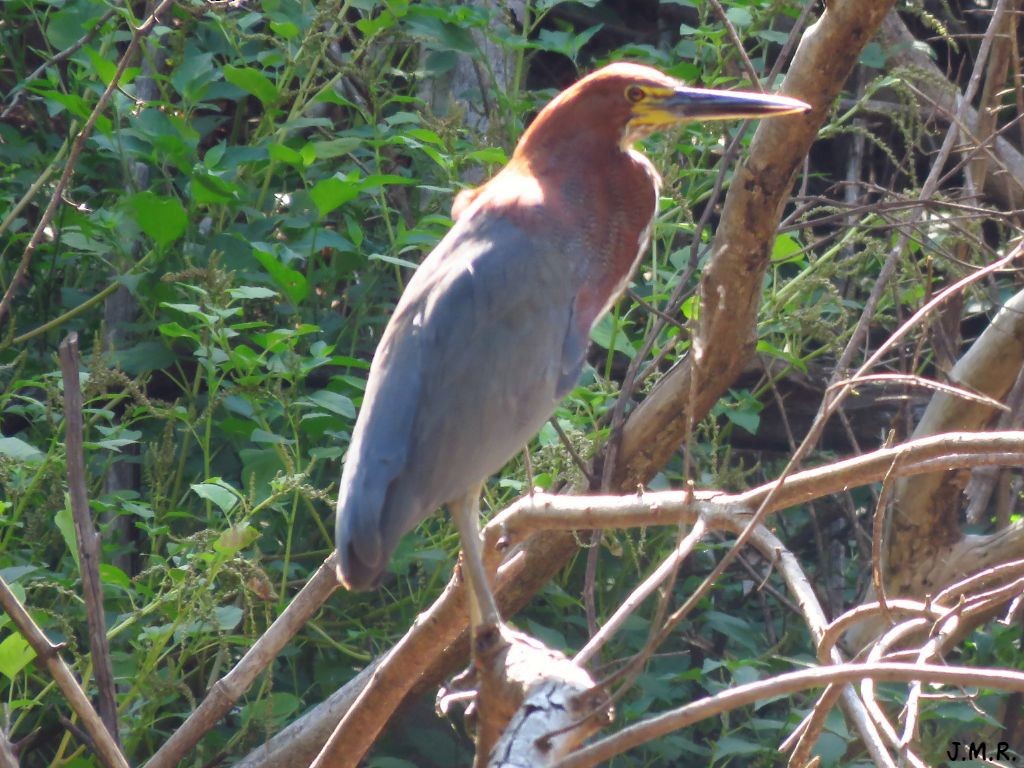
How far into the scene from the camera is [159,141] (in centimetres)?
355

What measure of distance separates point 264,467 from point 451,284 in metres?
0.78

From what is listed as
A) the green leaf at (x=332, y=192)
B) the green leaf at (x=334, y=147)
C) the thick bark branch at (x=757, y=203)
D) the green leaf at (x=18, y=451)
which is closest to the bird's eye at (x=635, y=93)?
the thick bark branch at (x=757, y=203)

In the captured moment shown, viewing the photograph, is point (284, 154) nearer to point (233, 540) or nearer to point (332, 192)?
point (332, 192)

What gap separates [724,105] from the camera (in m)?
2.71

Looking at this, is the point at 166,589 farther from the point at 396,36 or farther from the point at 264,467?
the point at 396,36

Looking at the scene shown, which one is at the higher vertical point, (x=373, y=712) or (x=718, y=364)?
(x=718, y=364)

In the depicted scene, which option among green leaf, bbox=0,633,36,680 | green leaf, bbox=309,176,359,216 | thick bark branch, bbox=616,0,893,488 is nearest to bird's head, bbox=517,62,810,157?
thick bark branch, bbox=616,0,893,488

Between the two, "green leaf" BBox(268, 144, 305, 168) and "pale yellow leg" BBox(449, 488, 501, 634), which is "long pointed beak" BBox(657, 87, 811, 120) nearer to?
"pale yellow leg" BBox(449, 488, 501, 634)

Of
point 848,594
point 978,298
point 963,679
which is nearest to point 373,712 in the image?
→ point 963,679

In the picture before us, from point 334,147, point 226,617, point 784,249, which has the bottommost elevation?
point 226,617

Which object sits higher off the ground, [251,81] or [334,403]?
[251,81]

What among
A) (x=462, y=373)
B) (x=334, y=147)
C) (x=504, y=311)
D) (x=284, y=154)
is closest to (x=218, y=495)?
(x=462, y=373)

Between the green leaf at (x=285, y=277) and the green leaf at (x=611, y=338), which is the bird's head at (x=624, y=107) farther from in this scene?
the green leaf at (x=285, y=277)

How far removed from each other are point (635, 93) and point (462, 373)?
746mm
